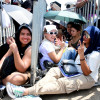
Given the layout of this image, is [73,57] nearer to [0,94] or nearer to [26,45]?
[26,45]

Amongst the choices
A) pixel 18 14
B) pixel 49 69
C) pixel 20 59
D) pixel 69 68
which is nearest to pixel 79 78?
pixel 69 68

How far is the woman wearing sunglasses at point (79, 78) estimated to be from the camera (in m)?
2.27

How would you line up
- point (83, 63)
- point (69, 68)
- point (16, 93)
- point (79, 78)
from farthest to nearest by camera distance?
point (69, 68), point (79, 78), point (83, 63), point (16, 93)

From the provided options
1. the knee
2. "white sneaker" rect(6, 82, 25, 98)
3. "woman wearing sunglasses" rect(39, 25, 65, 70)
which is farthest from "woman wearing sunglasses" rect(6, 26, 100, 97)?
"woman wearing sunglasses" rect(39, 25, 65, 70)

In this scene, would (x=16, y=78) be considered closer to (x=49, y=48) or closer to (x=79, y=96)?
(x=49, y=48)

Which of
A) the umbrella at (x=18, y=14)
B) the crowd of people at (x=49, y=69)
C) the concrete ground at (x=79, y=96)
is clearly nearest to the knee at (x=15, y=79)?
the crowd of people at (x=49, y=69)

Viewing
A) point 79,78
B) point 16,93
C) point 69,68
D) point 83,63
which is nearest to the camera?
point 16,93

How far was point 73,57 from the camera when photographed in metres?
3.31

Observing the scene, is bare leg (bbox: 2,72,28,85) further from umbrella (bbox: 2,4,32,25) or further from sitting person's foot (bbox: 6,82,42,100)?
umbrella (bbox: 2,4,32,25)

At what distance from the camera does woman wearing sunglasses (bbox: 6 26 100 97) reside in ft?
7.45

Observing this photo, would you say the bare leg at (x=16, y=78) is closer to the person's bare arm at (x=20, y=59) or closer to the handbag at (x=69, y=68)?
the person's bare arm at (x=20, y=59)

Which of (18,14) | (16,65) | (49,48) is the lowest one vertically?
(16,65)

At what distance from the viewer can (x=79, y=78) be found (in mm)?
2510

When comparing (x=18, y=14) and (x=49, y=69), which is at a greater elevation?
(x=18, y=14)
